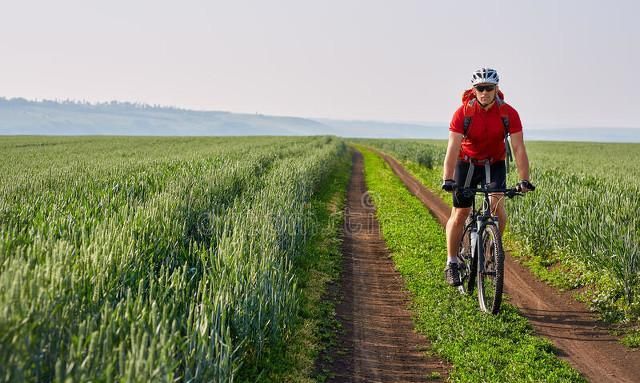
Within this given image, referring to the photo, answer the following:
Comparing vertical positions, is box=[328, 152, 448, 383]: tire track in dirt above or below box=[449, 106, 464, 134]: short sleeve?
below

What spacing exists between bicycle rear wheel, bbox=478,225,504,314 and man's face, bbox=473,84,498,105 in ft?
5.20

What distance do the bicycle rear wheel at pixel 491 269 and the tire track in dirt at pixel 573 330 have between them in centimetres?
58

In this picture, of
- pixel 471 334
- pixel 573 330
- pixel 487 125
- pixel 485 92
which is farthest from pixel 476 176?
pixel 573 330

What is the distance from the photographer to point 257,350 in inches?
186

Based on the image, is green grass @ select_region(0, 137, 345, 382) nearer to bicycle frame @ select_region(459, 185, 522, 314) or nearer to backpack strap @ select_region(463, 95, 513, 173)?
bicycle frame @ select_region(459, 185, 522, 314)

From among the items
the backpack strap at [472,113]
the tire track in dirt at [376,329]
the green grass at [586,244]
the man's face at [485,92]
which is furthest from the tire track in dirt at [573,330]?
the man's face at [485,92]

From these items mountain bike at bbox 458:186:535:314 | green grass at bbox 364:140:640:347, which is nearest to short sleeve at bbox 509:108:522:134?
mountain bike at bbox 458:186:535:314

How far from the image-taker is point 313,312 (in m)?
6.45

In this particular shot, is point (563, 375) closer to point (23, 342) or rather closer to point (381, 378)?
point (381, 378)

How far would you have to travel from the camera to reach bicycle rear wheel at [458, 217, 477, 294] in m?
6.80

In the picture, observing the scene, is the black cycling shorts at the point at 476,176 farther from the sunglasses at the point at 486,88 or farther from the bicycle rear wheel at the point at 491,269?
the sunglasses at the point at 486,88

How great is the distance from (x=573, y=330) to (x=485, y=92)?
3.19m

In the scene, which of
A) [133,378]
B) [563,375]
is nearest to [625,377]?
[563,375]

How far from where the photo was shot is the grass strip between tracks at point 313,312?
4824mm
